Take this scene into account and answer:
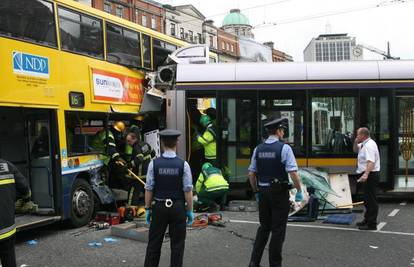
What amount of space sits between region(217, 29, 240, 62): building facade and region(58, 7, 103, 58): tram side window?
72.6m

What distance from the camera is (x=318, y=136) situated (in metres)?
11.6

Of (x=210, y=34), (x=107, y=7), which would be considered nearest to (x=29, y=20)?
(x=107, y=7)

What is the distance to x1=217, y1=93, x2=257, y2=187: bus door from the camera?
1155 cm

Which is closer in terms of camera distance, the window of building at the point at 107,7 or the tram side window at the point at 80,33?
the tram side window at the point at 80,33

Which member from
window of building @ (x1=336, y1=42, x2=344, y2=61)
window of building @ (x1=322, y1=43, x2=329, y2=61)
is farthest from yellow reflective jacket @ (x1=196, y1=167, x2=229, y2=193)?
window of building @ (x1=322, y1=43, x2=329, y2=61)

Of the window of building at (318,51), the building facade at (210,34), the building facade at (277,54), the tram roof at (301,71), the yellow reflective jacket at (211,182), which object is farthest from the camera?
the building facade at (277,54)

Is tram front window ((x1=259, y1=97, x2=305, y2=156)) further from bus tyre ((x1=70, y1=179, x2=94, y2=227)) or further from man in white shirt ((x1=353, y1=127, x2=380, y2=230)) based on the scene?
bus tyre ((x1=70, y1=179, x2=94, y2=227))

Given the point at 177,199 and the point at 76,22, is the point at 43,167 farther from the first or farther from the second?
the point at 177,199

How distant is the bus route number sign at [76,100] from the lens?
903 cm

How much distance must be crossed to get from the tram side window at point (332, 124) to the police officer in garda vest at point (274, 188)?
542cm

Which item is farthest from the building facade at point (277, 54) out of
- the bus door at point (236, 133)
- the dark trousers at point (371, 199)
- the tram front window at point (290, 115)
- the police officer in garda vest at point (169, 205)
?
the police officer in garda vest at point (169, 205)

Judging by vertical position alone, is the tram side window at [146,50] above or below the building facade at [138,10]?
below

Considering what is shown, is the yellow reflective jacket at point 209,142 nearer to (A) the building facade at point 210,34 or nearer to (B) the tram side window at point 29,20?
(B) the tram side window at point 29,20

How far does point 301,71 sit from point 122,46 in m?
3.91
